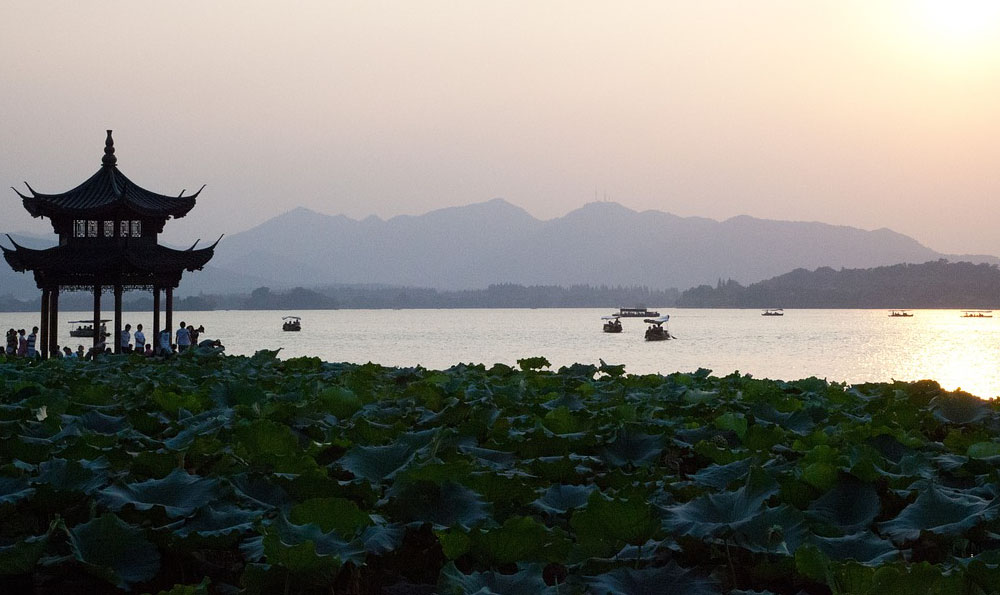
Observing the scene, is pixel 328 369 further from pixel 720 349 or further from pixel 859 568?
pixel 720 349

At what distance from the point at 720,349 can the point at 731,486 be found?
4099 inches

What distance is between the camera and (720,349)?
103812mm

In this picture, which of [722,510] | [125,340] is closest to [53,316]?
[125,340]

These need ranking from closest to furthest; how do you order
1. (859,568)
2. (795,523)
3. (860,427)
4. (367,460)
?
(859,568), (795,523), (367,460), (860,427)

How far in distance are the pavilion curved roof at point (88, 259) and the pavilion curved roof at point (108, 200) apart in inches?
48.7

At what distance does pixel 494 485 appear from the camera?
2.68 m

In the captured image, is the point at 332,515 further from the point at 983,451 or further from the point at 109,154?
the point at 109,154

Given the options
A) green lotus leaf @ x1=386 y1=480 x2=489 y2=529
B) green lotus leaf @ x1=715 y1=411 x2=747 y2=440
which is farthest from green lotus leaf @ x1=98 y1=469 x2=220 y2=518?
green lotus leaf @ x1=715 y1=411 x2=747 y2=440

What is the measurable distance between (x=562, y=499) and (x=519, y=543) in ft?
2.04

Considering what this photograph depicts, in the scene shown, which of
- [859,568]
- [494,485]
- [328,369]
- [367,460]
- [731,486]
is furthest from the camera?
[328,369]

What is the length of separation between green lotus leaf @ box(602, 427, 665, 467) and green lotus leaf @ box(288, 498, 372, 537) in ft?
4.84

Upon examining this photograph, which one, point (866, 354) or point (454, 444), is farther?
point (866, 354)

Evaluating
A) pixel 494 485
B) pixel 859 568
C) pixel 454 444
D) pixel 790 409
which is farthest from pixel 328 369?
pixel 859 568

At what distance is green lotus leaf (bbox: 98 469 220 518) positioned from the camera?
2.61 metres
